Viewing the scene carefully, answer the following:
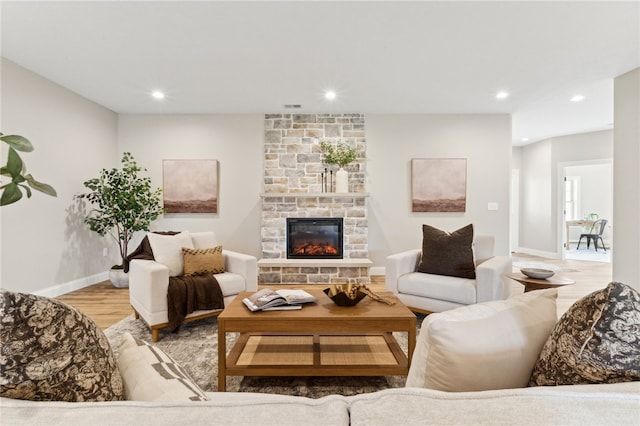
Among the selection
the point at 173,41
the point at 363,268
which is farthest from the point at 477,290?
the point at 173,41

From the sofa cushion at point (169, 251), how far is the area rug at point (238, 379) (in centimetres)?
60

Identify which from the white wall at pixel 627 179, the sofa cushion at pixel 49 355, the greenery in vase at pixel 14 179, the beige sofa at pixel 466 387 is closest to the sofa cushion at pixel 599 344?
the beige sofa at pixel 466 387

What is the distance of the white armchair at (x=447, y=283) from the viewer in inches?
114

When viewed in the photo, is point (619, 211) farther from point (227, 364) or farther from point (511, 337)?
point (227, 364)

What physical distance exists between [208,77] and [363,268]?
3.19 m

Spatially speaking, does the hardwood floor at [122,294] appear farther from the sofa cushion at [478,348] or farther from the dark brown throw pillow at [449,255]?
the sofa cushion at [478,348]

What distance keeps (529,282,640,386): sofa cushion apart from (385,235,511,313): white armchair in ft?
7.29

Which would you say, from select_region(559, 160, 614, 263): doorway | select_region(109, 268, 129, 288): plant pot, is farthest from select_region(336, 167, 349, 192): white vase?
select_region(559, 160, 614, 263): doorway

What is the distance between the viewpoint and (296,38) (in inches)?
118

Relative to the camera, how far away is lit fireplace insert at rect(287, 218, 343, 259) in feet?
17.0

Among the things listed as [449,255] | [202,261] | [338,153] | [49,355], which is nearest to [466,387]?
[49,355]

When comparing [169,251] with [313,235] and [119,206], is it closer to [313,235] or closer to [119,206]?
[119,206]

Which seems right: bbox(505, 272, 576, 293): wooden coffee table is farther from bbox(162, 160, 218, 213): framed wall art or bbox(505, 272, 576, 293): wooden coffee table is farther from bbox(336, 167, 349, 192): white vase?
bbox(162, 160, 218, 213): framed wall art

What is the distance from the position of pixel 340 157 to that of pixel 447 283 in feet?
8.70
